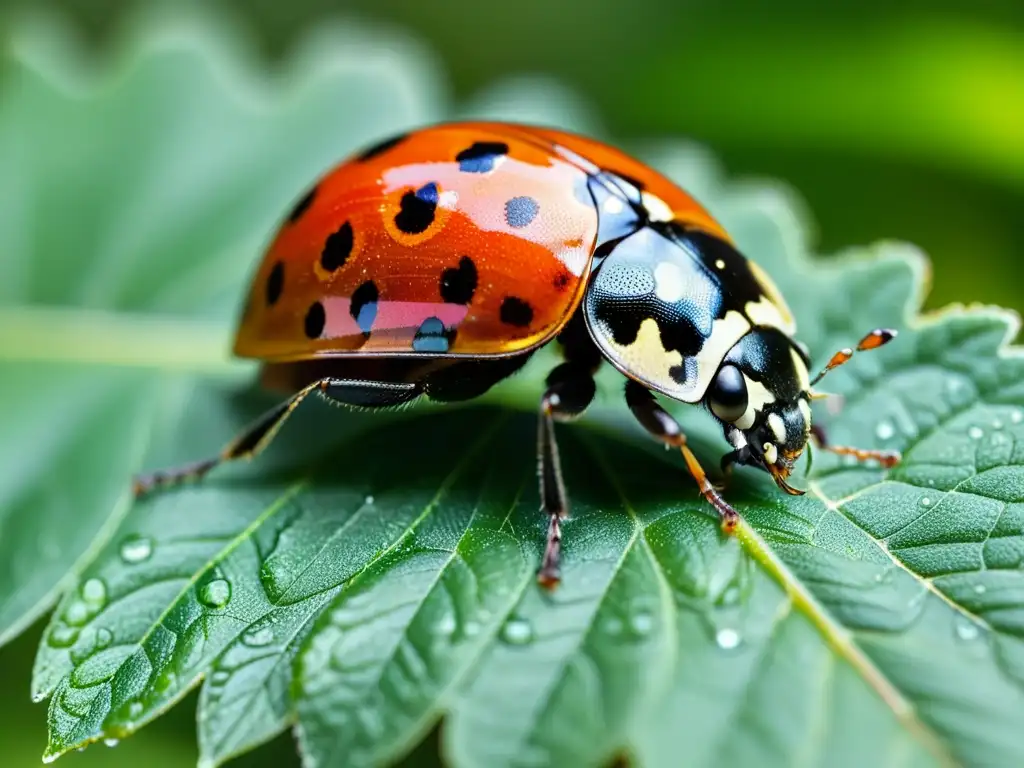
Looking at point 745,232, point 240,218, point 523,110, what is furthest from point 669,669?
point 523,110

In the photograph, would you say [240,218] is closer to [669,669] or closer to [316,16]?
[669,669]

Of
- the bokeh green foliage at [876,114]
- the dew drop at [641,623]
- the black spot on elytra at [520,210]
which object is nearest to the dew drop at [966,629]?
the dew drop at [641,623]

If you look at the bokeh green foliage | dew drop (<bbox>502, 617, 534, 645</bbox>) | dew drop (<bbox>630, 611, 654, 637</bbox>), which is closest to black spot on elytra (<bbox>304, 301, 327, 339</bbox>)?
dew drop (<bbox>502, 617, 534, 645</bbox>)

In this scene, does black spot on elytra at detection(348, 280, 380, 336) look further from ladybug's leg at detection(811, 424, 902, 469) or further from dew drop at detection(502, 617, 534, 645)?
ladybug's leg at detection(811, 424, 902, 469)


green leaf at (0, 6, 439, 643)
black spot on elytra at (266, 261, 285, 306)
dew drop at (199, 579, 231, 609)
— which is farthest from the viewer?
green leaf at (0, 6, 439, 643)

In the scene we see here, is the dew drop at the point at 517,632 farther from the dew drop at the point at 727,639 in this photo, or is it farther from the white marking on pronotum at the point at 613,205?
the white marking on pronotum at the point at 613,205

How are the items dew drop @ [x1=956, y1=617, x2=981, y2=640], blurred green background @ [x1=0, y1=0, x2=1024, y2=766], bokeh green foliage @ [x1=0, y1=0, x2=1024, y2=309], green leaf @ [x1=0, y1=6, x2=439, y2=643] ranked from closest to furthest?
dew drop @ [x1=956, y1=617, x2=981, y2=640] → green leaf @ [x1=0, y1=6, x2=439, y2=643] → blurred green background @ [x1=0, y1=0, x2=1024, y2=766] → bokeh green foliage @ [x1=0, y1=0, x2=1024, y2=309]
